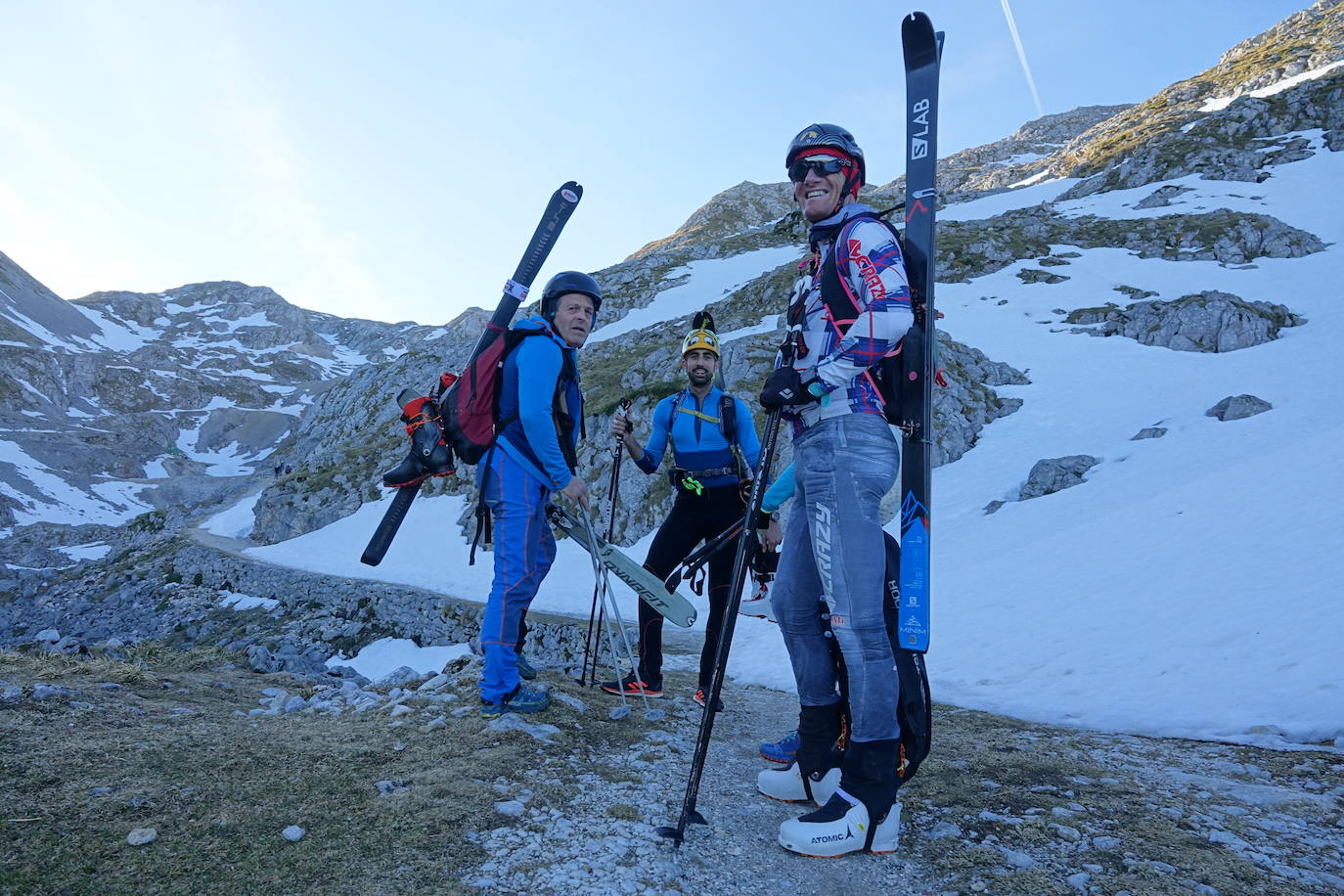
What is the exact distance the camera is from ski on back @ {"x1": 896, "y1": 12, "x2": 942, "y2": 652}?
3.93 metres

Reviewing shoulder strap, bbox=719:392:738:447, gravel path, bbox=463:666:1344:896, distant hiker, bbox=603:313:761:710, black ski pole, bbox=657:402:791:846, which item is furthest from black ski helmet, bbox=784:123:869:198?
gravel path, bbox=463:666:1344:896

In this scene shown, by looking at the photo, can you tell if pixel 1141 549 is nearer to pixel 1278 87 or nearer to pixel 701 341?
pixel 701 341

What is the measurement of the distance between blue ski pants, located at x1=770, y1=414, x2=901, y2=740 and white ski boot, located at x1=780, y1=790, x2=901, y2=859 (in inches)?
15.3

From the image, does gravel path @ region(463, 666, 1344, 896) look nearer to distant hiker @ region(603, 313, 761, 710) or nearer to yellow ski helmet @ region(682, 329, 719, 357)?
distant hiker @ region(603, 313, 761, 710)

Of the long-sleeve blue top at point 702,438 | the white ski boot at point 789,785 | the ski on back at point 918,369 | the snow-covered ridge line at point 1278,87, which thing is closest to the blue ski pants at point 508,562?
the long-sleeve blue top at point 702,438

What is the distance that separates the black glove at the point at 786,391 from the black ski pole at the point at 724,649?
163mm

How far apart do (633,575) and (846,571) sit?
316 centimetres

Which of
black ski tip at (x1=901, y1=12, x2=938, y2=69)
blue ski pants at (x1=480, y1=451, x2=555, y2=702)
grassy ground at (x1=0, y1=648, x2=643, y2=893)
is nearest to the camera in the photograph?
grassy ground at (x1=0, y1=648, x2=643, y2=893)

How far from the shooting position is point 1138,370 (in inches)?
1180

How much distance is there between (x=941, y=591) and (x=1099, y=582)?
3607mm

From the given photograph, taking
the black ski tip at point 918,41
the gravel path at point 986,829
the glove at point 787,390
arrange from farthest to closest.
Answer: the black ski tip at point 918,41 < the glove at point 787,390 < the gravel path at point 986,829

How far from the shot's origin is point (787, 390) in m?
3.83

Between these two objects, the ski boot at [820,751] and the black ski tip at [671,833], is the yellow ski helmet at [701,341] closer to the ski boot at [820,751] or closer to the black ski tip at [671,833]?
the ski boot at [820,751]

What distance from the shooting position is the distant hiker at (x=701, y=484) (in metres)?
7.12
